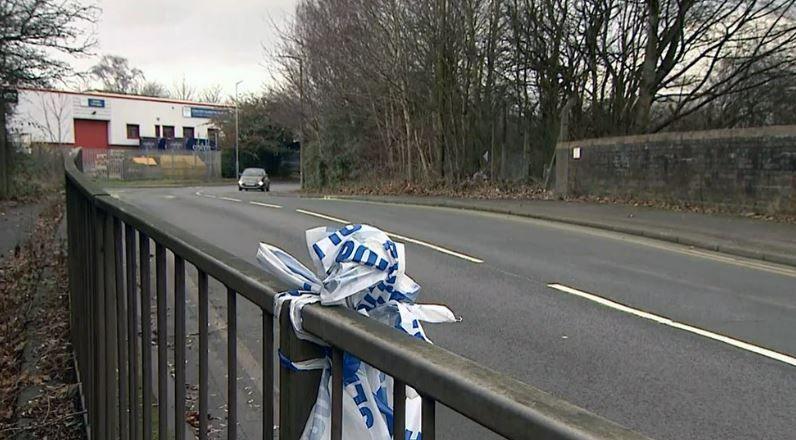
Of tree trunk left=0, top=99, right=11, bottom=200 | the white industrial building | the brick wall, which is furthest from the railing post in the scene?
the white industrial building

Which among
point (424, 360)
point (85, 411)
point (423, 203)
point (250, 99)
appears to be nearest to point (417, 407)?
point (424, 360)

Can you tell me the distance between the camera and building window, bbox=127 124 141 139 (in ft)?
217

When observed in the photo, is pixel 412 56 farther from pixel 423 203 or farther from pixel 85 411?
pixel 85 411

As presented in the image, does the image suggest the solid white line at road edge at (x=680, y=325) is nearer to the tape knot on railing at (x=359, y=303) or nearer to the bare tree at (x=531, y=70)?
the tape knot on railing at (x=359, y=303)

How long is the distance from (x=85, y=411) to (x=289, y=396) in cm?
294

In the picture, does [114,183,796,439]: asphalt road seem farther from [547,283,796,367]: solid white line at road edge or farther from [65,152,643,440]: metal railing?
[65,152,643,440]: metal railing

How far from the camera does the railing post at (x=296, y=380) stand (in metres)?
1.54

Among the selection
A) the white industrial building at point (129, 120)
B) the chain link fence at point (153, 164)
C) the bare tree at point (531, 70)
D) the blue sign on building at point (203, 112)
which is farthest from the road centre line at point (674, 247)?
the blue sign on building at point (203, 112)

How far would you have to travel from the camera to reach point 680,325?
248 inches

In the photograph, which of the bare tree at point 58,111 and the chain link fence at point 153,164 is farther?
the bare tree at point 58,111

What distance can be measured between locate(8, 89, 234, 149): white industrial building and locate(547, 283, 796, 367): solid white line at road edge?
59.1 metres

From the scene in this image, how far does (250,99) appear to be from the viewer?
6419cm

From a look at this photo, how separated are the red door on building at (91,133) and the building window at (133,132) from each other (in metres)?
2.18

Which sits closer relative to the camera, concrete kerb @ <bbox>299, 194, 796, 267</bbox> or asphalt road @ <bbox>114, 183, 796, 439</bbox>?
asphalt road @ <bbox>114, 183, 796, 439</bbox>
